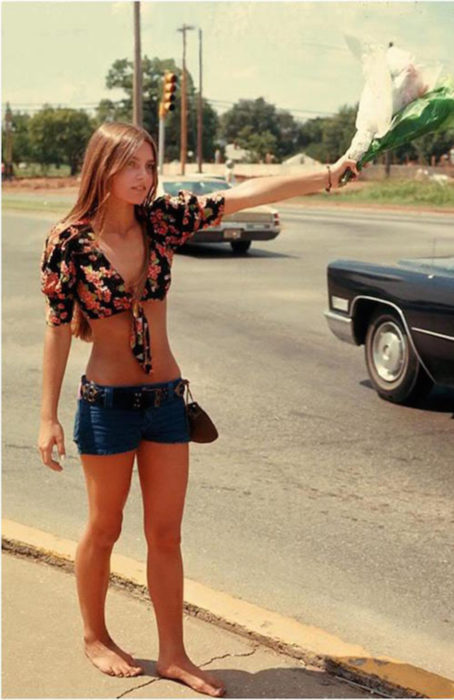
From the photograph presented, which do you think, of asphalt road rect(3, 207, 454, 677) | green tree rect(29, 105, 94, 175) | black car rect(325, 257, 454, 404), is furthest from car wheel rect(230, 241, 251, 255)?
green tree rect(29, 105, 94, 175)

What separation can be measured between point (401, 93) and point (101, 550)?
1814 millimetres

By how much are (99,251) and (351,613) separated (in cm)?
187

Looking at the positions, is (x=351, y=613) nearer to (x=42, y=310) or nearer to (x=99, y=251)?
(x=99, y=251)

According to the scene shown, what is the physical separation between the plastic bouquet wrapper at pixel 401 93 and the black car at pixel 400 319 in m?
3.77

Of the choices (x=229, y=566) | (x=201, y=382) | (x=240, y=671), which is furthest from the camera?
(x=201, y=382)

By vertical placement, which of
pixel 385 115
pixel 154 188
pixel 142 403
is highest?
pixel 385 115

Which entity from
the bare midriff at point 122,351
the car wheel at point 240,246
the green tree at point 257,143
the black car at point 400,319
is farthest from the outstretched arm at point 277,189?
the green tree at point 257,143

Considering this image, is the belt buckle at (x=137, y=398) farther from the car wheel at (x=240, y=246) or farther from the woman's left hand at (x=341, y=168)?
the car wheel at (x=240, y=246)

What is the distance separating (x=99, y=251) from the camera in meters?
3.61

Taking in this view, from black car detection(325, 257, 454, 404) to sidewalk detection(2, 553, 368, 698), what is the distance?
3.69 metres

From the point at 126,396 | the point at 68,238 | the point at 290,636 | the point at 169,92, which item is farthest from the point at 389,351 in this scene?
the point at 169,92

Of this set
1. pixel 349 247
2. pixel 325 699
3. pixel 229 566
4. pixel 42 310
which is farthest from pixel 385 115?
pixel 349 247

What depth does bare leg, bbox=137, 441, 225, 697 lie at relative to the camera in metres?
3.73

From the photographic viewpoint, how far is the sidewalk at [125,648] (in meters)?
3.74
